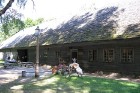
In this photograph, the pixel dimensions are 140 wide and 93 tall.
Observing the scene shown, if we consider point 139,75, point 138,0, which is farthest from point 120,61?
point 138,0

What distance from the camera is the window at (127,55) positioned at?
72.3 feet

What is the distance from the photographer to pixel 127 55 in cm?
2233

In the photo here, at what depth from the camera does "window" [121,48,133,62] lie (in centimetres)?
2204

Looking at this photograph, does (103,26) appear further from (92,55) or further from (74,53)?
(74,53)

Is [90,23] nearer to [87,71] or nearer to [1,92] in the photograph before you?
[87,71]

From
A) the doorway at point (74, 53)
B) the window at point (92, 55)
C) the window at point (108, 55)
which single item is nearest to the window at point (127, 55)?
the window at point (108, 55)

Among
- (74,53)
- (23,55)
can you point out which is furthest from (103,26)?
(23,55)

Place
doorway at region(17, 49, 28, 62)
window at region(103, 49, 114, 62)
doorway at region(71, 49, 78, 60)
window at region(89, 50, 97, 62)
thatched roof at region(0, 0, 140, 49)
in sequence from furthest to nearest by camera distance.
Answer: doorway at region(17, 49, 28, 62) < doorway at region(71, 49, 78, 60) < window at region(89, 50, 97, 62) < window at region(103, 49, 114, 62) < thatched roof at region(0, 0, 140, 49)

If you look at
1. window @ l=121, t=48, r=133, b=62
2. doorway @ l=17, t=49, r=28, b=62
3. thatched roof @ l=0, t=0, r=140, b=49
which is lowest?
window @ l=121, t=48, r=133, b=62

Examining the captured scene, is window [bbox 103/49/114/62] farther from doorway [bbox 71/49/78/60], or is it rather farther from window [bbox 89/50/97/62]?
doorway [bbox 71/49/78/60]

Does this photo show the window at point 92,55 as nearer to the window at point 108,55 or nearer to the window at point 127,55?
the window at point 108,55

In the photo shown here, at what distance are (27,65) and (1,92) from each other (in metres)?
18.9

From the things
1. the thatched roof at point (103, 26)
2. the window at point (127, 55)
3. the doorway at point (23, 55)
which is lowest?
the window at point (127, 55)

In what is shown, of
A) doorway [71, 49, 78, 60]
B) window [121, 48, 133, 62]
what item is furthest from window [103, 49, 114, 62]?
doorway [71, 49, 78, 60]
